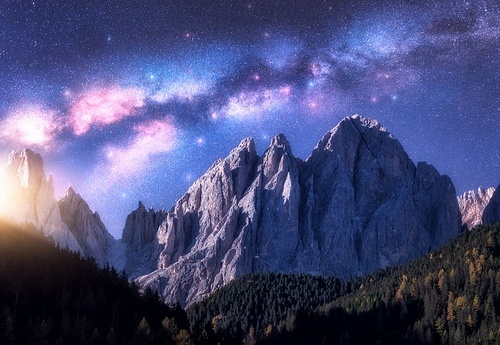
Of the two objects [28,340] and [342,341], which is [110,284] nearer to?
[28,340]

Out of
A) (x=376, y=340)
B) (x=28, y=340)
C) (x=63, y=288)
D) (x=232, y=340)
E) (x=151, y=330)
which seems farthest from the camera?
(x=376, y=340)

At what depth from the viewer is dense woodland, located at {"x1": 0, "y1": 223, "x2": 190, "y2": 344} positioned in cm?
13938

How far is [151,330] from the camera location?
524ft

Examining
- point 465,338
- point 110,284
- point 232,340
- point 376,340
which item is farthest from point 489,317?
point 110,284

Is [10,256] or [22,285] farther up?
[10,256]

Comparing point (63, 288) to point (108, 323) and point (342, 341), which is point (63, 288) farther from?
point (342, 341)

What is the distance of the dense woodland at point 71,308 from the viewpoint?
139375mm

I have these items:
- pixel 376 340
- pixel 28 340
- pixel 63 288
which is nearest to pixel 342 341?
pixel 376 340

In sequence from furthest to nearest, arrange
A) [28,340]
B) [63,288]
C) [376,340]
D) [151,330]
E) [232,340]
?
[376,340], [232,340], [63,288], [151,330], [28,340]

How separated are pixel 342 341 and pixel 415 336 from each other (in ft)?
79.9

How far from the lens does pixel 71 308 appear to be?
164 meters

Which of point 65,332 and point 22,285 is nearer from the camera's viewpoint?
point 65,332

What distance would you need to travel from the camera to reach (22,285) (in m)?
166

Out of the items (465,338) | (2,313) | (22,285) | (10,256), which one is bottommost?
(465,338)
